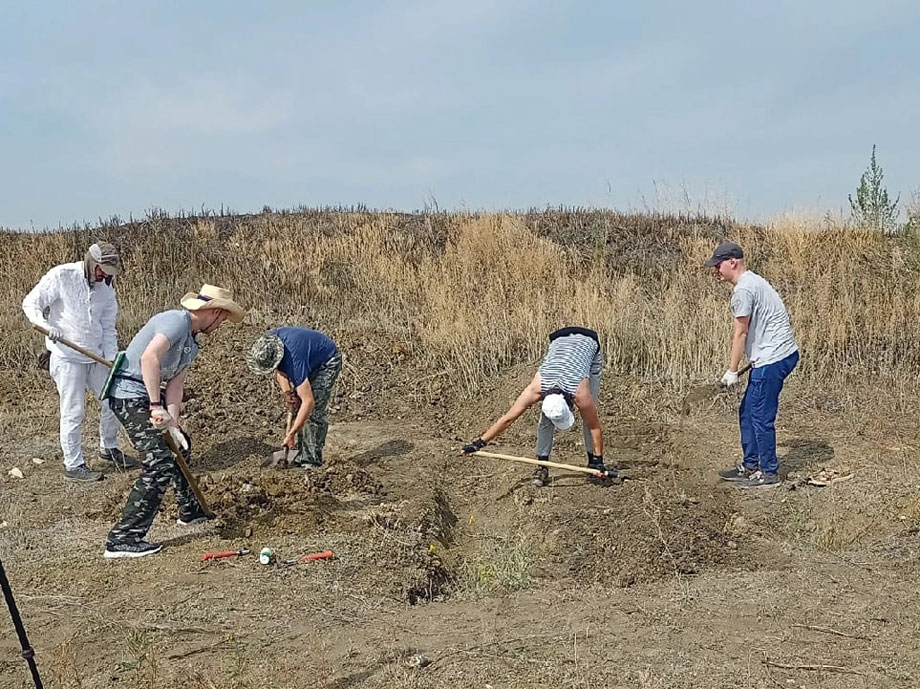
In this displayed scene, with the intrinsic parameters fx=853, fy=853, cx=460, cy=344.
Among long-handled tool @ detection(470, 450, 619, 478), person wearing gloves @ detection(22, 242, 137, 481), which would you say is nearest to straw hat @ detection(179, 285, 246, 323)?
person wearing gloves @ detection(22, 242, 137, 481)

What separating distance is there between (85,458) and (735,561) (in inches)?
219

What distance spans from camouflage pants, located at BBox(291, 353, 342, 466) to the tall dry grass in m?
2.88

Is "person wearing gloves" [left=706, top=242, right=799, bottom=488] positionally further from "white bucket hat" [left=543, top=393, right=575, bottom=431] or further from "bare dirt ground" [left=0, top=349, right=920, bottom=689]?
"white bucket hat" [left=543, top=393, right=575, bottom=431]

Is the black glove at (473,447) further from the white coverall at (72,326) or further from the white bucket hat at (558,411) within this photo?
the white coverall at (72,326)

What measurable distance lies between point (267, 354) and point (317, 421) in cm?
89

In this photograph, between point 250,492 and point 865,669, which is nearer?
point 865,669

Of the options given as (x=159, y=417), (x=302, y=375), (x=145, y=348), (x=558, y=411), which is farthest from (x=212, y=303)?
(x=558, y=411)

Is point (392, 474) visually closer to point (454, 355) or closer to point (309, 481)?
point (309, 481)

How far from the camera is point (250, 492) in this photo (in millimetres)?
6031

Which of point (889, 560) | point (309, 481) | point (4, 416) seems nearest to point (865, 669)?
point (889, 560)

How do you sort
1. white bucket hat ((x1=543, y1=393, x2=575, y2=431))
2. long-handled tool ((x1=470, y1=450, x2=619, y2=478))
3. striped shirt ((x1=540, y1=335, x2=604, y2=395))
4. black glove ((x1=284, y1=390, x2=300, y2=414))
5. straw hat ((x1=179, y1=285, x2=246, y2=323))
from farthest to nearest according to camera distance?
black glove ((x1=284, y1=390, x2=300, y2=414)) → long-handled tool ((x1=470, y1=450, x2=619, y2=478)) → striped shirt ((x1=540, y1=335, x2=604, y2=395)) → white bucket hat ((x1=543, y1=393, x2=575, y2=431)) → straw hat ((x1=179, y1=285, x2=246, y2=323))

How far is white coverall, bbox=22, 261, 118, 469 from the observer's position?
21.8 ft

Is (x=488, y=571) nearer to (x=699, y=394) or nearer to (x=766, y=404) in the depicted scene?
(x=766, y=404)

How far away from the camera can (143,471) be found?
5.02 meters
